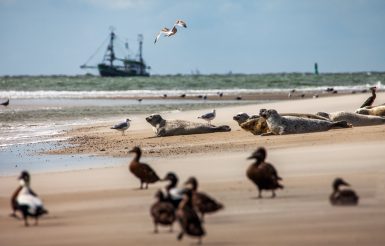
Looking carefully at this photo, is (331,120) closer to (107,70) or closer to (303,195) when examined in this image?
(303,195)

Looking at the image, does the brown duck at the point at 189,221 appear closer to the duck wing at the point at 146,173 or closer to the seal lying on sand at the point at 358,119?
the duck wing at the point at 146,173

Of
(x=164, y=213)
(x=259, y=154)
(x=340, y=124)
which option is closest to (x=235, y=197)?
(x=259, y=154)

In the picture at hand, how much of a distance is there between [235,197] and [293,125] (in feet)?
27.9

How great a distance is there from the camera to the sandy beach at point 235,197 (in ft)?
25.7

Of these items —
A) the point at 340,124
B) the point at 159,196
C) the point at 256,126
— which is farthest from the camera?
the point at 256,126

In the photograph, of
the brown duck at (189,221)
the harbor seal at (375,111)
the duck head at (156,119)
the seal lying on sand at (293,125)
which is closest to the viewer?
the brown duck at (189,221)

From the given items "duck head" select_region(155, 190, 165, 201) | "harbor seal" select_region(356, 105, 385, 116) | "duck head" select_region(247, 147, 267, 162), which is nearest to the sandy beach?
"duck head" select_region(155, 190, 165, 201)

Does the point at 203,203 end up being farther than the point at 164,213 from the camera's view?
Yes

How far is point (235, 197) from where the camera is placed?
974 centimetres

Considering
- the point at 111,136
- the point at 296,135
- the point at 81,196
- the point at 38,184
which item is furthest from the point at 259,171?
the point at 111,136

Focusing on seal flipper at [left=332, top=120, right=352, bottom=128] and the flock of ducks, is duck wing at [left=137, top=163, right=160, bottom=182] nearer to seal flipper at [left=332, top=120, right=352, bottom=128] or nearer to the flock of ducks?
the flock of ducks

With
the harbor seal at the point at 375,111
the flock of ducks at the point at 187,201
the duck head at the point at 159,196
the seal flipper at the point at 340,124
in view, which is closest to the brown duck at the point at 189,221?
the flock of ducks at the point at 187,201

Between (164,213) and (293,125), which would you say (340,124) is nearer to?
(293,125)

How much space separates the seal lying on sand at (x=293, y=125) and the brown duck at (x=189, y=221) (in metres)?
10.4
